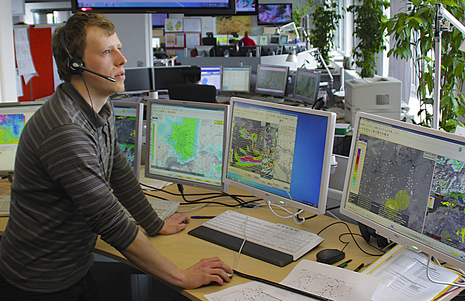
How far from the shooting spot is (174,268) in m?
1.26

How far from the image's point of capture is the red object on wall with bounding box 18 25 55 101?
16.9 ft

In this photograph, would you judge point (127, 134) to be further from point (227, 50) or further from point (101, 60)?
point (227, 50)

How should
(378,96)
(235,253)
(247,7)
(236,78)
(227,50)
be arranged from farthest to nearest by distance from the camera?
(227,50), (236,78), (247,7), (378,96), (235,253)

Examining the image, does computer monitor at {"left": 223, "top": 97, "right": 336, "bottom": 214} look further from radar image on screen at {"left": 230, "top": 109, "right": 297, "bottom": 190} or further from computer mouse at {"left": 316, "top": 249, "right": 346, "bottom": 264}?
computer mouse at {"left": 316, "top": 249, "right": 346, "bottom": 264}

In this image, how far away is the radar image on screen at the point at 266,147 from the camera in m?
1.55

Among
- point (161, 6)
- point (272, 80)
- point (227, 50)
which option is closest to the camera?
point (161, 6)

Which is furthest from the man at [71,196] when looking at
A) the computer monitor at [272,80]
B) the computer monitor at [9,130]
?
the computer monitor at [272,80]

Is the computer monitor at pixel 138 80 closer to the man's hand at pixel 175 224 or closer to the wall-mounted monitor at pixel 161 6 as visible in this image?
the wall-mounted monitor at pixel 161 6

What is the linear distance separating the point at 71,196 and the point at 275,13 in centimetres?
1421

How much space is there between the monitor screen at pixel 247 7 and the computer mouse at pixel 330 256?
3840 millimetres

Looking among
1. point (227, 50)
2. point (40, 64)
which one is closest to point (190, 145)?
point (40, 64)

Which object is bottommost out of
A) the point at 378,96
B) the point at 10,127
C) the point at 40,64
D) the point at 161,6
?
the point at 10,127

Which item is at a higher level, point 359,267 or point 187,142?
point 187,142

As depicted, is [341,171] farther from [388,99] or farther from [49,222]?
[388,99]
